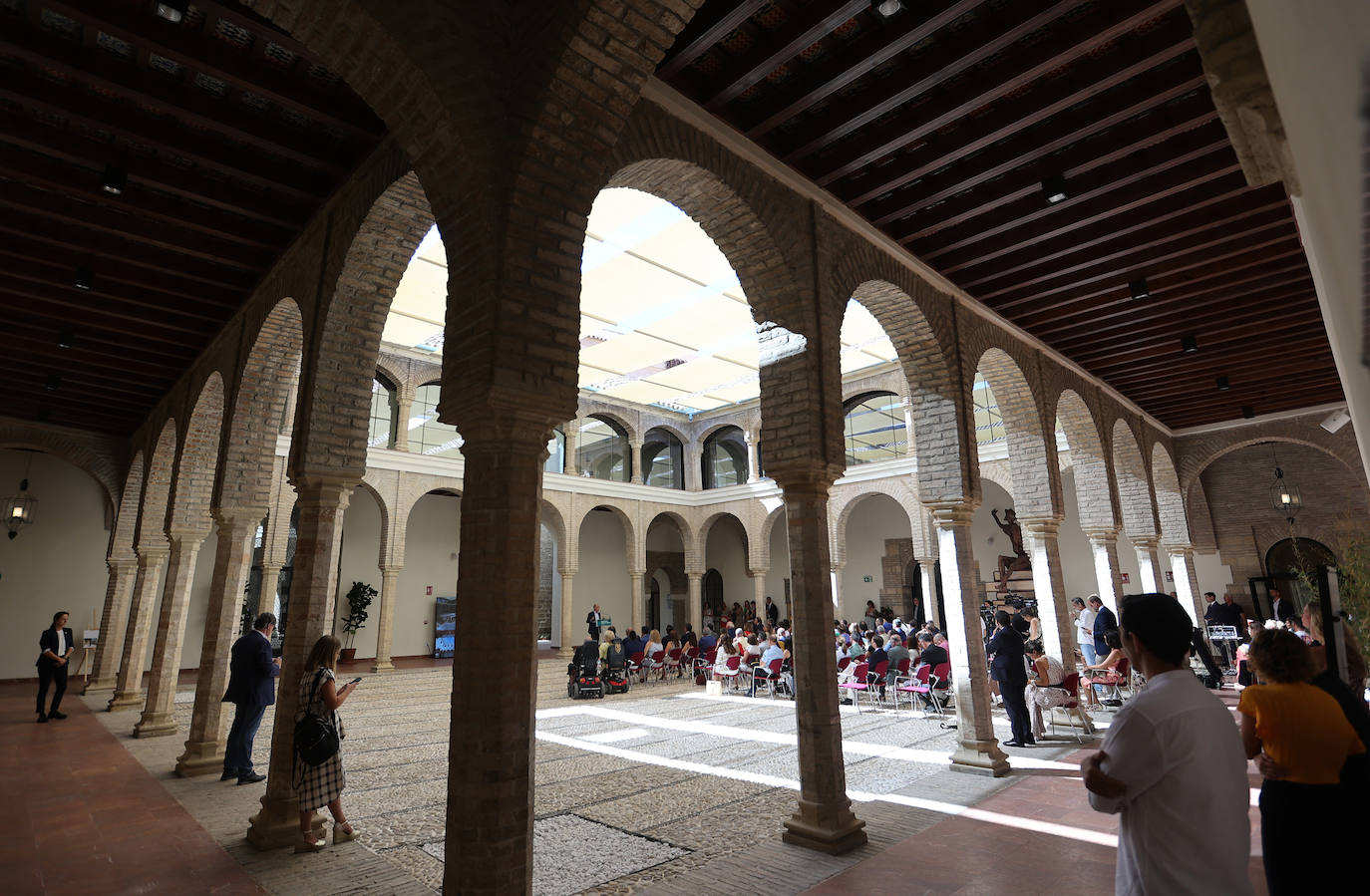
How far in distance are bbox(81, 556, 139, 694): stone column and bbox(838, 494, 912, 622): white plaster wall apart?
1677 centimetres

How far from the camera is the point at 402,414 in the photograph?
1683 centimetres

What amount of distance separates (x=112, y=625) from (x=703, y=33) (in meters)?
14.6

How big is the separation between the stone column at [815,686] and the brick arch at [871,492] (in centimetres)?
1255

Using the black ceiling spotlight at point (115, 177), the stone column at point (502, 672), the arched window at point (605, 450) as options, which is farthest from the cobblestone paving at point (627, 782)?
the arched window at point (605, 450)

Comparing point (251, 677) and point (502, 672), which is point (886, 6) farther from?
point (251, 677)

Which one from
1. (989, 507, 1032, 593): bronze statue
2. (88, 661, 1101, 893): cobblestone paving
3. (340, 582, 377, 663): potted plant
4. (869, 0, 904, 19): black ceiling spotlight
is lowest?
(88, 661, 1101, 893): cobblestone paving

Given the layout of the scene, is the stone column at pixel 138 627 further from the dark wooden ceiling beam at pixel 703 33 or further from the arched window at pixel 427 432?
the dark wooden ceiling beam at pixel 703 33

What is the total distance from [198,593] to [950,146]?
1757 centimetres

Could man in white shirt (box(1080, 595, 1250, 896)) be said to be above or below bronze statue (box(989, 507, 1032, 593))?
below

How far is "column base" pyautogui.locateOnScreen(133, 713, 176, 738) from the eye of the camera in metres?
8.89

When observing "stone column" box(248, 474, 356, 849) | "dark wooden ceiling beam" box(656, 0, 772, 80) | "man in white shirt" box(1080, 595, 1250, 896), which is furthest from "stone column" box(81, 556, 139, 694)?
"man in white shirt" box(1080, 595, 1250, 896)

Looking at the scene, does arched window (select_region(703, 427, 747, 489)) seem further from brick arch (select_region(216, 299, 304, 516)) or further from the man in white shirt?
the man in white shirt

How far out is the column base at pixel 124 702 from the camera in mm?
10930

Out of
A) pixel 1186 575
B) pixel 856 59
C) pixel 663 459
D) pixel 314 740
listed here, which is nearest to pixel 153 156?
pixel 314 740
